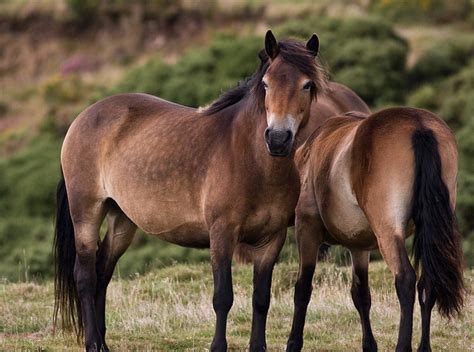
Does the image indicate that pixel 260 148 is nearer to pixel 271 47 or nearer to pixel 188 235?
pixel 271 47

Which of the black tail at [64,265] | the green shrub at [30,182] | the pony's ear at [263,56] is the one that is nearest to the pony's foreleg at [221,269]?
the pony's ear at [263,56]

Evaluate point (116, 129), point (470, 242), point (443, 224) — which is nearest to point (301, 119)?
point (443, 224)

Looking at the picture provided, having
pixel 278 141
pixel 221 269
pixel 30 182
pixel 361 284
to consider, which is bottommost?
pixel 30 182

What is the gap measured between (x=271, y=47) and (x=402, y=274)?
178 cm

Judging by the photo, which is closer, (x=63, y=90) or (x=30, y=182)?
(x=30, y=182)

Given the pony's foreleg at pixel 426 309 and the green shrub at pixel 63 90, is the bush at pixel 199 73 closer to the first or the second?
the green shrub at pixel 63 90

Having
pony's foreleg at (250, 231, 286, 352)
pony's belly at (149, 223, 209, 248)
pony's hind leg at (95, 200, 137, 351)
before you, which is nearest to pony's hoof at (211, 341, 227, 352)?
pony's foreleg at (250, 231, 286, 352)

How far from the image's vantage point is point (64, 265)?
8.00 metres

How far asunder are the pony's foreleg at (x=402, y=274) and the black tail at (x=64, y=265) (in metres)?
2.84

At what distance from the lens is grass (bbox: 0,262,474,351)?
25.5 feet

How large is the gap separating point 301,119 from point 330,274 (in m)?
4.19

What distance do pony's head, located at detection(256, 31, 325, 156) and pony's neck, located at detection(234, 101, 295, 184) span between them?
0.64ft

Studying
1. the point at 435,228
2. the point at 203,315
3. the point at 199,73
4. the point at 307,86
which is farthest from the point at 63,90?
the point at 435,228

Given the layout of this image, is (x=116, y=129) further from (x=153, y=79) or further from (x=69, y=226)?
(x=153, y=79)
